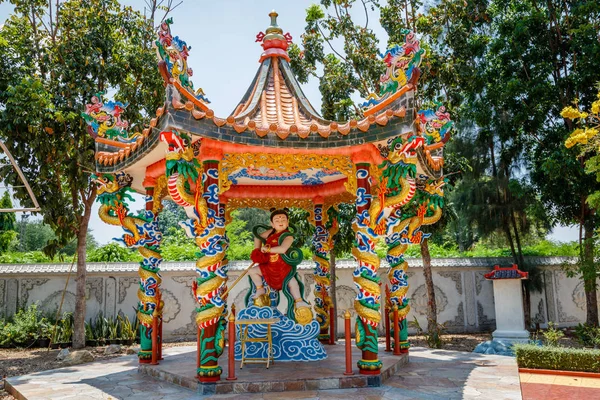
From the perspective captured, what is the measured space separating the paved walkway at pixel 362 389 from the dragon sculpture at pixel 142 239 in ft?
2.72

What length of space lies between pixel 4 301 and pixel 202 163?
10.4 meters

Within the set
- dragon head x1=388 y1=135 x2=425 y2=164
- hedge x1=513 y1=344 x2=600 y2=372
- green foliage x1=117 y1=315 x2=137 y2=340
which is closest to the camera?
dragon head x1=388 y1=135 x2=425 y2=164

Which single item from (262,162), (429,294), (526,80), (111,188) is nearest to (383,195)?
(262,162)

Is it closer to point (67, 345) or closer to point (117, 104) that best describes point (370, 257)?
point (117, 104)

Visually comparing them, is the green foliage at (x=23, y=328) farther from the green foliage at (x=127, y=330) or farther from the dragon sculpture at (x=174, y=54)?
the dragon sculpture at (x=174, y=54)

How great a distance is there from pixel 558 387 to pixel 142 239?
686 centimetres

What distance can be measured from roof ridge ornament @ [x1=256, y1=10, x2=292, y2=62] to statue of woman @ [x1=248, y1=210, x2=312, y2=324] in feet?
9.09

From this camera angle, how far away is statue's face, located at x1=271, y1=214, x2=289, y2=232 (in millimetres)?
8359

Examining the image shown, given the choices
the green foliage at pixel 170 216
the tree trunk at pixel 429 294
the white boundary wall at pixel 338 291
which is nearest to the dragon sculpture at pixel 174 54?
the tree trunk at pixel 429 294

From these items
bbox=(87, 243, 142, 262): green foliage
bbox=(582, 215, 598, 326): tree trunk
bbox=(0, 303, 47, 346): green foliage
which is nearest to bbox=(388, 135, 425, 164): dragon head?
bbox=(582, 215, 598, 326): tree trunk

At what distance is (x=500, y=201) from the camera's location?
16062mm

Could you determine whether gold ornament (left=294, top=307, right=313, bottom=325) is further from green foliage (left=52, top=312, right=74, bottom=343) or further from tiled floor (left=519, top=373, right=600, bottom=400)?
green foliage (left=52, top=312, right=74, bottom=343)

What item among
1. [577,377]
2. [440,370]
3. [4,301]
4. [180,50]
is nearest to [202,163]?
[180,50]

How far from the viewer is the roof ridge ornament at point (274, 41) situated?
8711 millimetres
